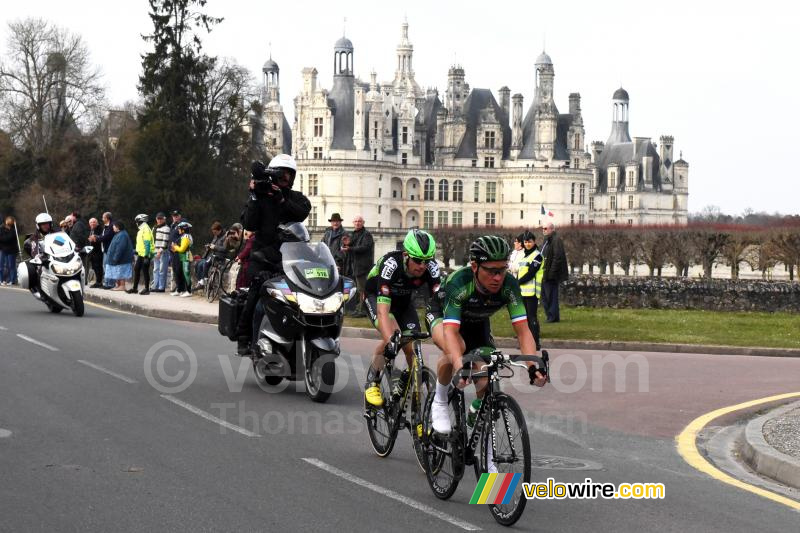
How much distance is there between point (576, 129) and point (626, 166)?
28.2m

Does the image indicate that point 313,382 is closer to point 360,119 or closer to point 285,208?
point 285,208

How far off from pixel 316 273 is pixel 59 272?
1058cm

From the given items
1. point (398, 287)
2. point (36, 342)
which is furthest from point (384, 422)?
point (36, 342)

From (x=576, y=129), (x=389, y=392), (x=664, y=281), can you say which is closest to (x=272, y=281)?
(x=389, y=392)

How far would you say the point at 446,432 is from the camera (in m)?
7.87

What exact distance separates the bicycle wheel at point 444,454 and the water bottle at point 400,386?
0.71 metres

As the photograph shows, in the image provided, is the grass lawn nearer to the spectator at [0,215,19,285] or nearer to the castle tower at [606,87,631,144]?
the spectator at [0,215,19,285]

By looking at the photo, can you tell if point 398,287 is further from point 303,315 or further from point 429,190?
point 429,190

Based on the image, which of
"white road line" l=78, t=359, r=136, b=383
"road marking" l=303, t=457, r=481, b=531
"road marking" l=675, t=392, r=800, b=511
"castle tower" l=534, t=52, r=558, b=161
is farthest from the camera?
"castle tower" l=534, t=52, r=558, b=161

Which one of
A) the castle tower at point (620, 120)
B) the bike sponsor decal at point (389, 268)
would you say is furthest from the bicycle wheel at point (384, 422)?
the castle tower at point (620, 120)

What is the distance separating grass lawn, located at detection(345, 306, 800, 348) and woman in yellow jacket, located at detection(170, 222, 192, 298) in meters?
7.52

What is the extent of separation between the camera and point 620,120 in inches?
7702

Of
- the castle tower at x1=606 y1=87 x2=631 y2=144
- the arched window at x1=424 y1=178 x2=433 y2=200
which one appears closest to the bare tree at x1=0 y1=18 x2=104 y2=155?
the arched window at x1=424 y1=178 x2=433 y2=200

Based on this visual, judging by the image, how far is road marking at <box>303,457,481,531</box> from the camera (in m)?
7.23
